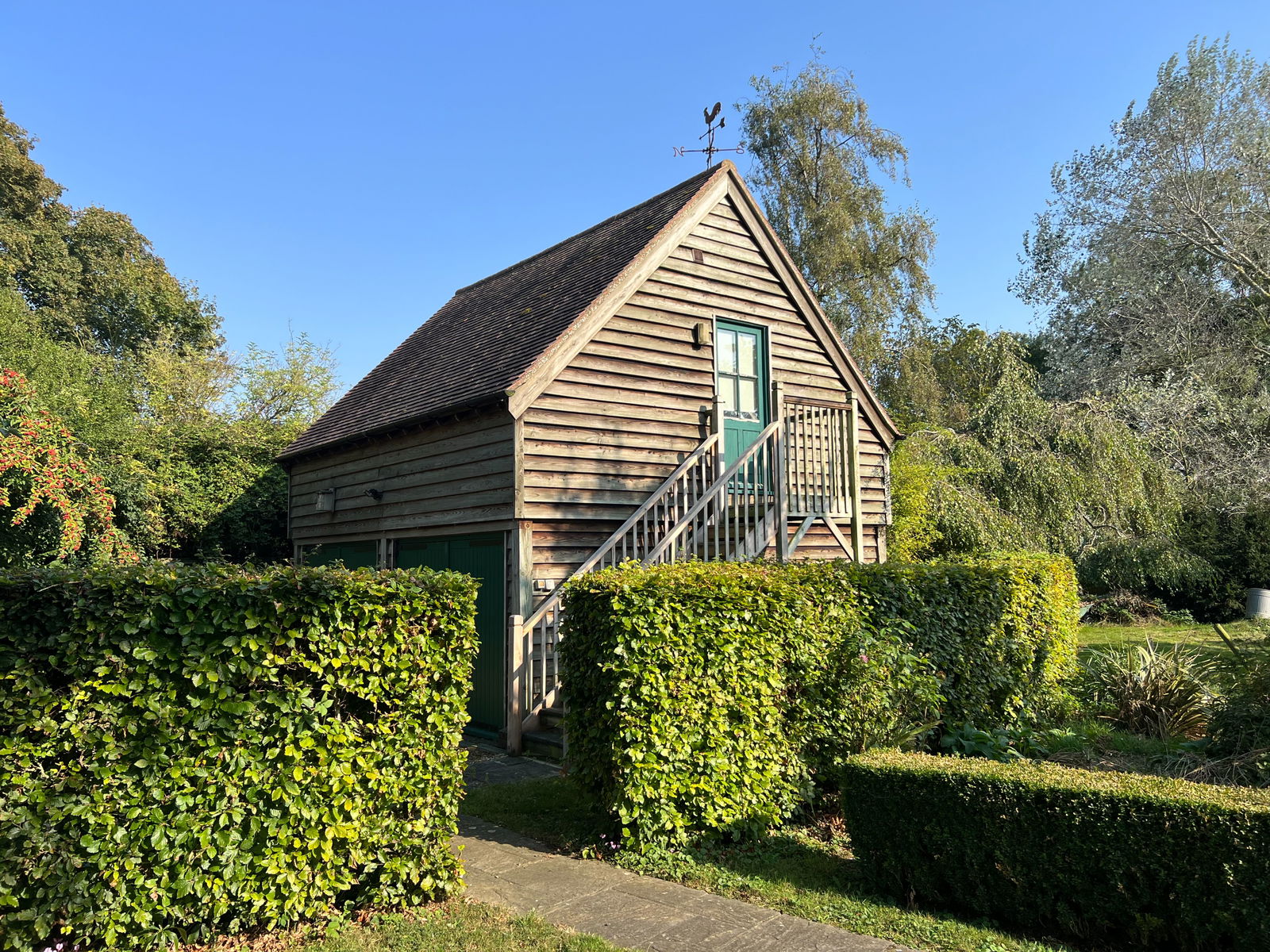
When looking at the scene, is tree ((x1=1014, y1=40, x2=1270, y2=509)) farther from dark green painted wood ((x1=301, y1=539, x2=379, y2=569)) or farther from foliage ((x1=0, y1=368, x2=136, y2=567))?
foliage ((x1=0, y1=368, x2=136, y2=567))

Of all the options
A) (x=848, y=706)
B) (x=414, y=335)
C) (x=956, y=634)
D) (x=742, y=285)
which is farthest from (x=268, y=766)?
(x=414, y=335)

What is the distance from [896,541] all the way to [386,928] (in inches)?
578

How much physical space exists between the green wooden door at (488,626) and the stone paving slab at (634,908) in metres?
4.00

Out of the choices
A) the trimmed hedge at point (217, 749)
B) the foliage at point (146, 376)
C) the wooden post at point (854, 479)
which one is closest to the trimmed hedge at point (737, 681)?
the trimmed hedge at point (217, 749)

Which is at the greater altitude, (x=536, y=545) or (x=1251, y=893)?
(x=536, y=545)

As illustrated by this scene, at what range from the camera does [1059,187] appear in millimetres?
26062

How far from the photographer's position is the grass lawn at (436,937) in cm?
429

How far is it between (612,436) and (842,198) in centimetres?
2053

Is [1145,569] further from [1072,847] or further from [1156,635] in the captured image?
[1072,847]

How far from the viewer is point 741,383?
12.5 metres

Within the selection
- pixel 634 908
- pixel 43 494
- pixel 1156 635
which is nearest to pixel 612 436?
pixel 634 908

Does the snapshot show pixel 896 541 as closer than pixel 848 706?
No

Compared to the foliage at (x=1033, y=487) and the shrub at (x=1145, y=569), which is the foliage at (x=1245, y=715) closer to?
the foliage at (x=1033, y=487)

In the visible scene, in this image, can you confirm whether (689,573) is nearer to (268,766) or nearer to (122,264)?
(268,766)
